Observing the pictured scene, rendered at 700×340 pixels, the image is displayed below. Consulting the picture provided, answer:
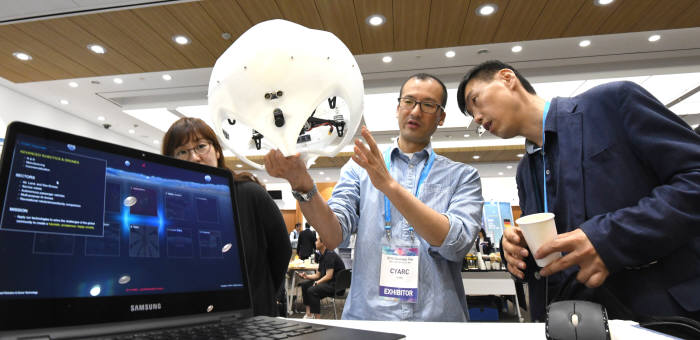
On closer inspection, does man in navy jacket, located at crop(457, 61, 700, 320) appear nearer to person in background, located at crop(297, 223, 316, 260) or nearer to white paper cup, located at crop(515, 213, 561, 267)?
white paper cup, located at crop(515, 213, 561, 267)

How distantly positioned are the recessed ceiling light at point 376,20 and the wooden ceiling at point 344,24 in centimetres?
5

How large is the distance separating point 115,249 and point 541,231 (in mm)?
899

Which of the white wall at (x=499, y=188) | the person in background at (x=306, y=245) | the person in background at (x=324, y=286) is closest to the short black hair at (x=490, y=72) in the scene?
the person in background at (x=324, y=286)

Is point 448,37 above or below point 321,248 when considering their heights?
above

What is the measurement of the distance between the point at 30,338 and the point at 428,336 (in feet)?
2.11

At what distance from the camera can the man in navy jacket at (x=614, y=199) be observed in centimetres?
85

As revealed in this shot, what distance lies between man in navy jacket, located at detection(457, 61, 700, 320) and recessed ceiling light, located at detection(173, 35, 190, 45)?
3.88 meters

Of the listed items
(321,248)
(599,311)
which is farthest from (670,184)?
(321,248)

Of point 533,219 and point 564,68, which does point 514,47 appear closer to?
point 564,68

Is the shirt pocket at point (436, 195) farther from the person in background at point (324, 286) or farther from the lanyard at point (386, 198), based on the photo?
the person in background at point (324, 286)

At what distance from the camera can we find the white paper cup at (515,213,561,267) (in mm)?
845

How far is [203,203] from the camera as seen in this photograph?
0.79 m

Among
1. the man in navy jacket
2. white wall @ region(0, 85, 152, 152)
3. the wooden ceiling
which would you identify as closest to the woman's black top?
the man in navy jacket

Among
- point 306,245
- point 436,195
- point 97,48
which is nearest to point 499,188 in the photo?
point 306,245
